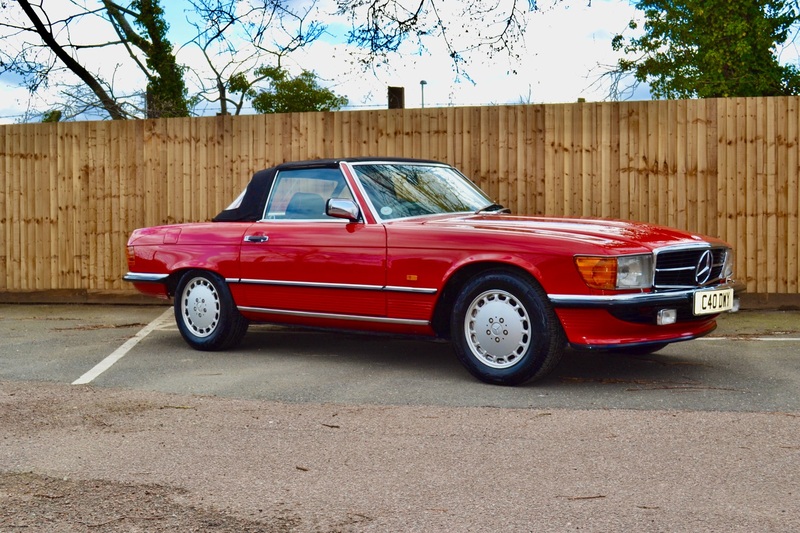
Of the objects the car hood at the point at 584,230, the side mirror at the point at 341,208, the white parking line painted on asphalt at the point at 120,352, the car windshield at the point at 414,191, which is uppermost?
the car windshield at the point at 414,191

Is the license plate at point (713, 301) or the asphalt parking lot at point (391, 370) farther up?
the license plate at point (713, 301)

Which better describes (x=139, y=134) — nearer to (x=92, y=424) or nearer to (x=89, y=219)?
(x=89, y=219)

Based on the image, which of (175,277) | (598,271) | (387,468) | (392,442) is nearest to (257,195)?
(175,277)

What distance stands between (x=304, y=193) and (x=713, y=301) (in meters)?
3.19

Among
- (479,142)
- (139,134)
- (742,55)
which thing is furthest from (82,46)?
(742,55)

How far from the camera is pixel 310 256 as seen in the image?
765cm

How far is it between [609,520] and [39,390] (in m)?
4.35

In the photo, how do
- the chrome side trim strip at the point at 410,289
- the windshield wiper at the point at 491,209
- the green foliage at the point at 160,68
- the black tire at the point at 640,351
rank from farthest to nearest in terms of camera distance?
the green foliage at the point at 160,68, the windshield wiper at the point at 491,209, the black tire at the point at 640,351, the chrome side trim strip at the point at 410,289

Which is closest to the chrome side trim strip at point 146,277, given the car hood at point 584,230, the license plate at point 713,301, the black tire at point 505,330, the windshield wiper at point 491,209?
the car hood at point 584,230

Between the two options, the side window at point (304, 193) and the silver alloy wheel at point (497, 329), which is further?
the side window at point (304, 193)

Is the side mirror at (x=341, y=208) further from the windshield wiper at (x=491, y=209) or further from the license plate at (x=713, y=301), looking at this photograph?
the license plate at (x=713, y=301)

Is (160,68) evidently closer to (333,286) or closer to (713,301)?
(333,286)

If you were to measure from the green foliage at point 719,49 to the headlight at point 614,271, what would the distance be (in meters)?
21.1

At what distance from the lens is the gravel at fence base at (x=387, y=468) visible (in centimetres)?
398
